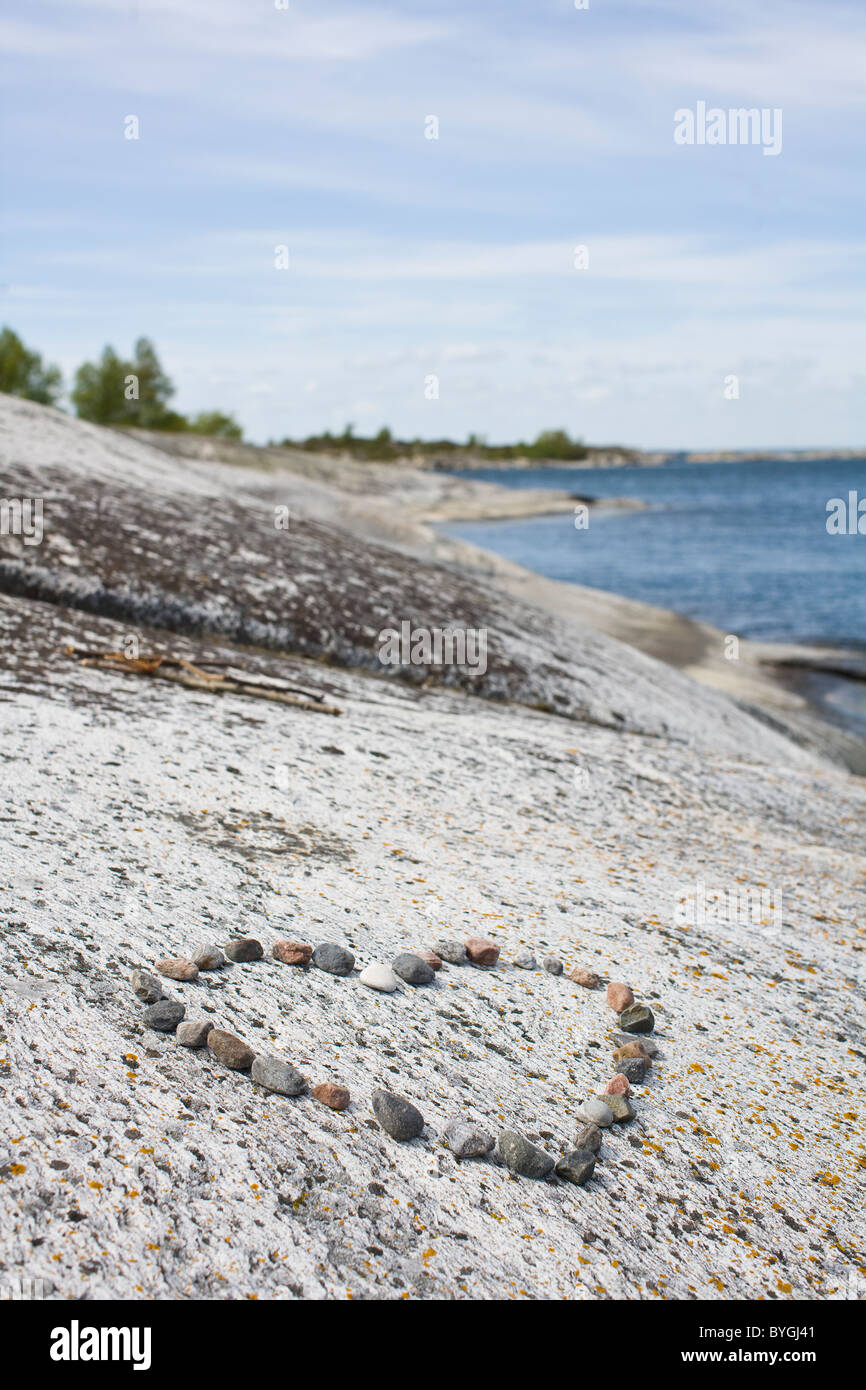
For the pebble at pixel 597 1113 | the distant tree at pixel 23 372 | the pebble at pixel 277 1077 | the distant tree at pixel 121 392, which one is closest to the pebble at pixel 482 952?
the pebble at pixel 597 1113

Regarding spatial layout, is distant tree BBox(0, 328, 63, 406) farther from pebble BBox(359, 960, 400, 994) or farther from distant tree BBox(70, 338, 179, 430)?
pebble BBox(359, 960, 400, 994)

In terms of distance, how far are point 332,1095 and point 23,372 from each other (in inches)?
4074

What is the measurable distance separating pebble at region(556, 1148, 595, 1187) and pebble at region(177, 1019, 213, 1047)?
156cm

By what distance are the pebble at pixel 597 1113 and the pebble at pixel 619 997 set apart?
844 mm

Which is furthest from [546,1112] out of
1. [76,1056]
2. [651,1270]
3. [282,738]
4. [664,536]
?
[664,536]

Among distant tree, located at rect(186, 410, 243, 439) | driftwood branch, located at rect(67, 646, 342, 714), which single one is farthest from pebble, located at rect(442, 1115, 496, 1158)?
distant tree, located at rect(186, 410, 243, 439)

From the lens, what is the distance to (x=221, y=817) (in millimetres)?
6207

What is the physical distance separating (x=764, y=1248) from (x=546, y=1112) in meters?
0.98

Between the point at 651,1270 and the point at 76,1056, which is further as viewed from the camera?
the point at 76,1056

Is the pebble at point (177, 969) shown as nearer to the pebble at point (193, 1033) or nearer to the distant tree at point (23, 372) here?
the pebble at point (193, 1033)

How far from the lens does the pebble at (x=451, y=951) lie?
5145 millimetres

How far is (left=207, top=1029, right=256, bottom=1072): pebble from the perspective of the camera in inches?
153

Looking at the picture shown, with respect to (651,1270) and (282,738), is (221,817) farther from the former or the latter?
(651,1270)

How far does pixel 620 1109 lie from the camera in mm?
4168
